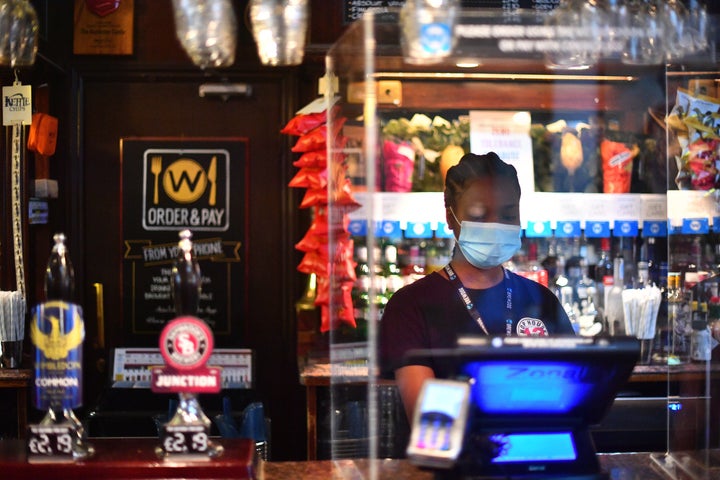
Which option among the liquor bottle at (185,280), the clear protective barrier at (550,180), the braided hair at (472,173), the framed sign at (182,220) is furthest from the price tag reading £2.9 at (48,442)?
the framed sign at (182,220)

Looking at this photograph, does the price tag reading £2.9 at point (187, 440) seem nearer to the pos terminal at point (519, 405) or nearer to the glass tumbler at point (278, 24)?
the pos terminal at point (519, 405)

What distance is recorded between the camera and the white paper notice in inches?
131

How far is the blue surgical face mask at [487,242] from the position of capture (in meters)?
2.71

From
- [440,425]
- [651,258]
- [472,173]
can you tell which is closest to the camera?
[440,425]

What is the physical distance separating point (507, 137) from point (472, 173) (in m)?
0.67

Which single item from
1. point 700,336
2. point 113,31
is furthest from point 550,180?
point 113,31

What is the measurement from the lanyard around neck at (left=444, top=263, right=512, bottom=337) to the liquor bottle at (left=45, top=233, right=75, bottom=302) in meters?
1.02

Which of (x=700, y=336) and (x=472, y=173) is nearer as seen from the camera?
(x=472, y=173)

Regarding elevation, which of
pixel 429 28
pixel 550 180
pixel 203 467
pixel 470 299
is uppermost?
pixel 429 28

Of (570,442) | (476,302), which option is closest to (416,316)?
(476,302)

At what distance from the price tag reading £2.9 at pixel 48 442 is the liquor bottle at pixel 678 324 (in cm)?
179

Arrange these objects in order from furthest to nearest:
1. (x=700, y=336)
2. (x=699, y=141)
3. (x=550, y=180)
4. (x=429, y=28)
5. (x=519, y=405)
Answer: (x=550, y=180) < (x=700, y=336) < (x=699, y=141) < (x=429, y=28) < (x=519, y=405)

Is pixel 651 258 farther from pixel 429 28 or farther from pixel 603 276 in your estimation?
pixel 429 28

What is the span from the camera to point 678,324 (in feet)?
10.4
